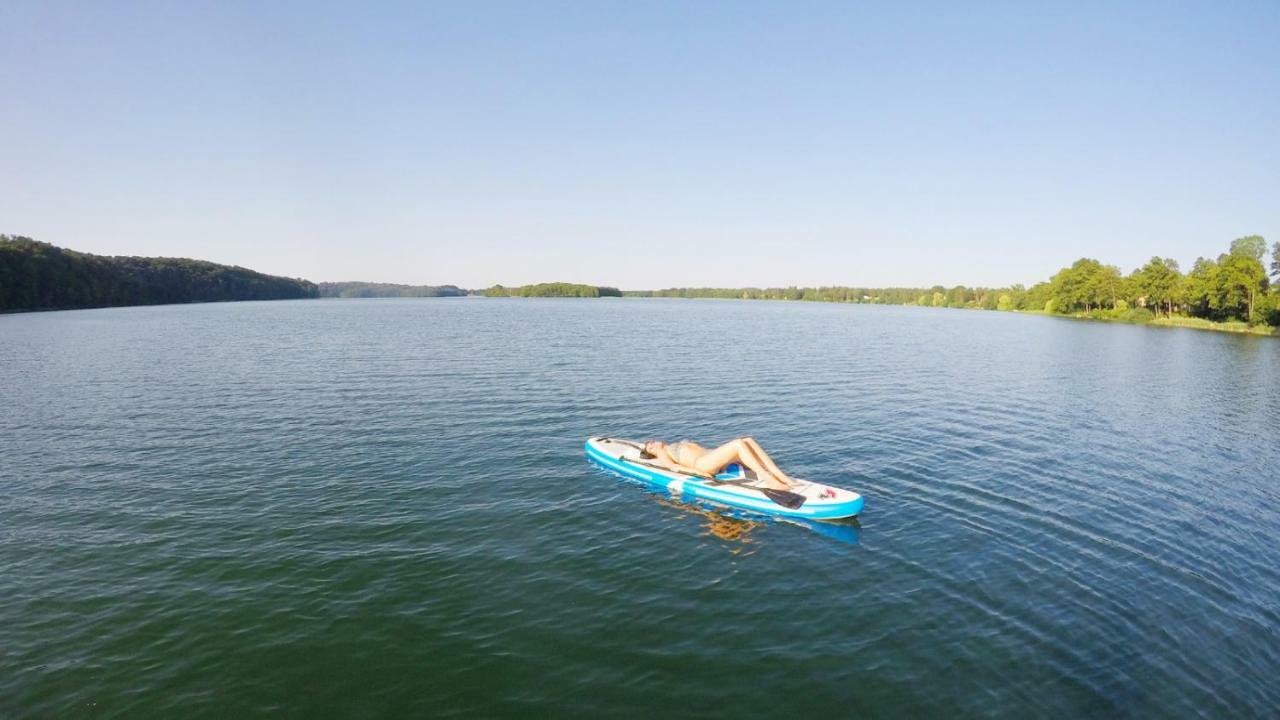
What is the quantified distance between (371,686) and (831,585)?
1003 cm

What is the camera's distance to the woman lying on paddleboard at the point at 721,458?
61.4 feet

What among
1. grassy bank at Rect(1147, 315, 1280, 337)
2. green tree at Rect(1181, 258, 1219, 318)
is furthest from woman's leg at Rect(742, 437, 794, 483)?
green tree at Rect(1181, 258, 1219, 318)

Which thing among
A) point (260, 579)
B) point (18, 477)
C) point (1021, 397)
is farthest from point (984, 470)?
point (18, 477)

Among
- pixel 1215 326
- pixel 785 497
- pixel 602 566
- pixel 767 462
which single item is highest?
pixel 1215 326

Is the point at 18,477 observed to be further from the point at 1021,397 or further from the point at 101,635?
the point at 1021,397

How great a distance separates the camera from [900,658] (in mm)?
11266

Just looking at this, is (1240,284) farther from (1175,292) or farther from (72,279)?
(72,279)

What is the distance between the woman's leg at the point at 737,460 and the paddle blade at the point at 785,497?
1.10 feet

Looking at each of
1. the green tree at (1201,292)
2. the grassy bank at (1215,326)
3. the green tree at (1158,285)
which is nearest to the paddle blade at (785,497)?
the grassy bank at (1215,326)

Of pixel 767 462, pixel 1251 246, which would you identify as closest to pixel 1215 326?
pixel 1251 246

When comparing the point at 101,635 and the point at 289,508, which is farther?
Answer: the point at 289,508

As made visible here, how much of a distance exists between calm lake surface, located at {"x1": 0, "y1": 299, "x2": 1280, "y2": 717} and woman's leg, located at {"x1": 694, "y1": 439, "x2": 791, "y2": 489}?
156 cm

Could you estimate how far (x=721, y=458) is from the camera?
19172 millimetres

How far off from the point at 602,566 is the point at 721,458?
6.13 metres
